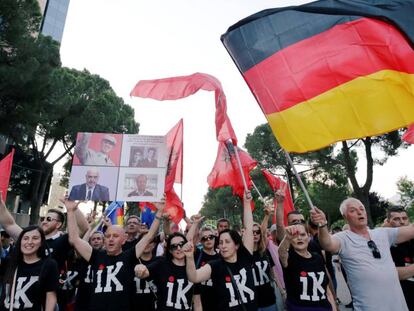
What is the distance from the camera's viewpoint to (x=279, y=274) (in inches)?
197

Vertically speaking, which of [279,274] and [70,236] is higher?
[70,236]

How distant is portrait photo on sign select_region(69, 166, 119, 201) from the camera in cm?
541

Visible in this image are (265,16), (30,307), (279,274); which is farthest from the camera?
(279,274)

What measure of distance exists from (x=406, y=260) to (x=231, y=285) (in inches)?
93.1

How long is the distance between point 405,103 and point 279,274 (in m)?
3.01

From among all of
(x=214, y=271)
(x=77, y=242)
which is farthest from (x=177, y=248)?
(x=77, y=242)

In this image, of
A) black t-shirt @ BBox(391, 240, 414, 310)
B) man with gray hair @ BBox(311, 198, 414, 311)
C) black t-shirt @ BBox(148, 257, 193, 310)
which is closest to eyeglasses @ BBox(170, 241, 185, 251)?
black t-shirt @ BBox(148, 257, 193, 310)

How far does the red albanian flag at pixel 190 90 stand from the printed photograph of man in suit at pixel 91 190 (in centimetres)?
161

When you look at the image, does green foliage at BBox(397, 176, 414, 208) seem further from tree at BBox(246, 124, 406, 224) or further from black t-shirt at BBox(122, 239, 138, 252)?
black t-shirt at BBox(122, 239, 138, 252)

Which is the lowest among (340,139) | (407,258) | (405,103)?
(407,258)

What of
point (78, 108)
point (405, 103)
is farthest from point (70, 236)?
point (78, 108)

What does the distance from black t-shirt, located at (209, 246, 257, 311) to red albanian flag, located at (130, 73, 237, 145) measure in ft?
7.11

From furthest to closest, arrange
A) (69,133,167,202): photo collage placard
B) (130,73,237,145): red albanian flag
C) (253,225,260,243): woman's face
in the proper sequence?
(69,133,167,202): photo collage placard, (130,73,237,145): red albanian flag, (253,225,260,243): woman's face

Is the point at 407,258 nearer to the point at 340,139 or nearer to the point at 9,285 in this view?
the point at 340,139
